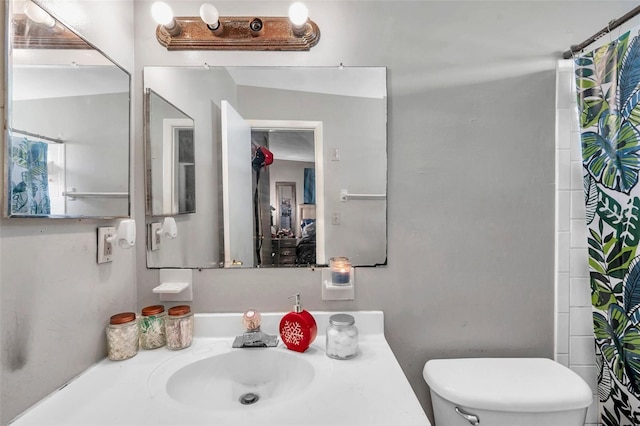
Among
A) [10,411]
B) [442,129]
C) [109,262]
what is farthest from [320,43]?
[10,411]

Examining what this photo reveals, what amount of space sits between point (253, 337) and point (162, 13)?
3.49 feet

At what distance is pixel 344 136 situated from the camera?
42.0 inches

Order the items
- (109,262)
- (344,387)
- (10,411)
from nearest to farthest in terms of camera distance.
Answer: (10,411) → (344,387) → (109,262)

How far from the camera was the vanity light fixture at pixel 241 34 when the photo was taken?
1.04 m

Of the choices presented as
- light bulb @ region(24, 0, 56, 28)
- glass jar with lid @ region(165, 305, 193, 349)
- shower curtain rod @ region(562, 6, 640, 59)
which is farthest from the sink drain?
shower curtain rod @ region(562, 6, 640, 59)

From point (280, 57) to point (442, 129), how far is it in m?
0.63

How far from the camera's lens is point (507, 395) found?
88 cm

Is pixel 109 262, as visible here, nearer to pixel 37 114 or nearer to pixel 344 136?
pixel 37 114

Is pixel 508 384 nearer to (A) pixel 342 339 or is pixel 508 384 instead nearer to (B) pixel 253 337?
(A) pixel 342 339

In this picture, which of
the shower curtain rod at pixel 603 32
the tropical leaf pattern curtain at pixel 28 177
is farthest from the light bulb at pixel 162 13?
the shower curtain rod at pixel 603 32

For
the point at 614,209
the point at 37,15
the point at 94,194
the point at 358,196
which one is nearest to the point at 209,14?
the point at 37,15

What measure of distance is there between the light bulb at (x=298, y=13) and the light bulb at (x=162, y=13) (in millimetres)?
387

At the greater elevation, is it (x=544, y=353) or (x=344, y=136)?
(x=344, y=136)

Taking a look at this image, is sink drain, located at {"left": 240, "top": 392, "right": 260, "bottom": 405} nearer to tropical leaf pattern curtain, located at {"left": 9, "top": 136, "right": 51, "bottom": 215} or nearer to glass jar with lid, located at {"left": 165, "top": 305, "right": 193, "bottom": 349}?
glass jar with lid, located at {"left": 165, "top": 305, "right": 193, "bottom": 349}
